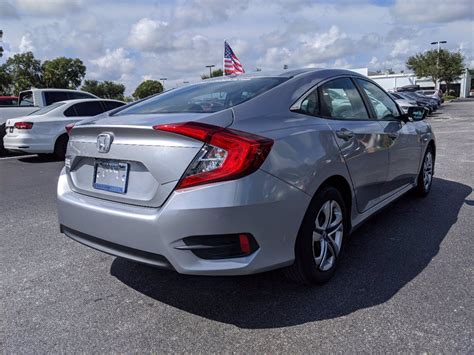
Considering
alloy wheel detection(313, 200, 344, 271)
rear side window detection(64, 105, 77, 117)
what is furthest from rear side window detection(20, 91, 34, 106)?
alloy wheel detection(313, 200, 344, 271)

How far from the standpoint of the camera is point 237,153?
2350 mm

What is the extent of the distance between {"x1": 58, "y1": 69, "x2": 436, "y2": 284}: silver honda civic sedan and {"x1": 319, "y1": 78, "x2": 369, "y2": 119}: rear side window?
14mm

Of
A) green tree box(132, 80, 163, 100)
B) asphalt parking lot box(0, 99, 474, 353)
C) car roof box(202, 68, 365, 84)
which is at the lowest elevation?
asphalt parking lot box(0, 99, 474, 353)

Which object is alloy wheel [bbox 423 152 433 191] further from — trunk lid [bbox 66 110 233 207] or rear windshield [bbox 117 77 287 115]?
trunk lid [bbox 66 110 233 207]

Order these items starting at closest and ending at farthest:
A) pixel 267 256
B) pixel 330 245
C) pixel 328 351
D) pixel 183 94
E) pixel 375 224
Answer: pixel 328 351 < pixel 267 256 < pixel 330 245 < pixel 183 94 < pixel 375 224

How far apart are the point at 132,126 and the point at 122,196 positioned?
0.44 metres

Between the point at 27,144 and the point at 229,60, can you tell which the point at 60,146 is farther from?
the point at 229,60

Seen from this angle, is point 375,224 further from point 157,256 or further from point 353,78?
point 157,256

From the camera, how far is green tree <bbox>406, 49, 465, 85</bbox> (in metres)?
57.8

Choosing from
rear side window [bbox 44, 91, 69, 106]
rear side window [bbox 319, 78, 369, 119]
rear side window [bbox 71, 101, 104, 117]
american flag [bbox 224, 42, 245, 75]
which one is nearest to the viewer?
rear side window [bbox 319, 78, 369, 119]

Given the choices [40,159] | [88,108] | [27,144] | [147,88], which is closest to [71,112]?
[88,108]

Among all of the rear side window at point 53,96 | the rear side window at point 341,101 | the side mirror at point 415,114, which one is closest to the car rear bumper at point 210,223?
the rear side window at point 341,101

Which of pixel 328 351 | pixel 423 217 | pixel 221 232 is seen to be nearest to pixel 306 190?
pixel 221 232

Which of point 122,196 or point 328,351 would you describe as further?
point 122,196
